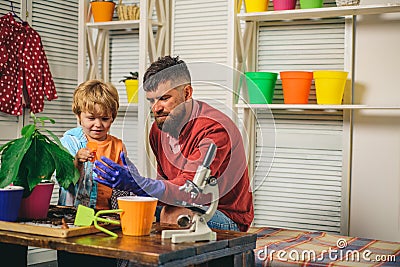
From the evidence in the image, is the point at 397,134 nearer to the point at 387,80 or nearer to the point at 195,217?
the point at 387,80

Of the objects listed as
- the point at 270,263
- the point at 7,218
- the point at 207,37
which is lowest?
the point at 270,263

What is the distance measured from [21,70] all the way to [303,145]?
182 cm

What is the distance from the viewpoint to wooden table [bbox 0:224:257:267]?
1740 mm

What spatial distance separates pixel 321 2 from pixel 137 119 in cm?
135

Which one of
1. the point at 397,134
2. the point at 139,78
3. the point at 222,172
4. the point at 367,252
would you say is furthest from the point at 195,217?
the point at 139,78

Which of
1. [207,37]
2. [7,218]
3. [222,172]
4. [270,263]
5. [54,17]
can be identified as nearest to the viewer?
[7,218]

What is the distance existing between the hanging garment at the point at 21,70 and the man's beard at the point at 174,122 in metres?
1.70

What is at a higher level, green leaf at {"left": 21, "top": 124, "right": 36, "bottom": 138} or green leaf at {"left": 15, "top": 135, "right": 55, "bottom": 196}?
green leaf at {"left": 21, "top": 124, "right": 36, "bottom": 138}

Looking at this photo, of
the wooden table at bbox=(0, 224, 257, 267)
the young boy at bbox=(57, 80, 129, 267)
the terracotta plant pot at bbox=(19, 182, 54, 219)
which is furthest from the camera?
the young boy at bbox=(57, 80, 129, 267)

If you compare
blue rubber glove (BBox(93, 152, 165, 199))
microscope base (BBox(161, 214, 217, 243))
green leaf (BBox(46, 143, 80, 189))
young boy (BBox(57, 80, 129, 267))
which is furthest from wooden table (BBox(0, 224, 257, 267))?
young boy (BBox(57, 80, 129, 267))

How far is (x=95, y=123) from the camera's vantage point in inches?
116

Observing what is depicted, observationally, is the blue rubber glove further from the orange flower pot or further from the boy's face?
the orange flower pot

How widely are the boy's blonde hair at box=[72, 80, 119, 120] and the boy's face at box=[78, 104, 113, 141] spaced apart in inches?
0.8

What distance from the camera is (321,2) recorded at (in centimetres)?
352
